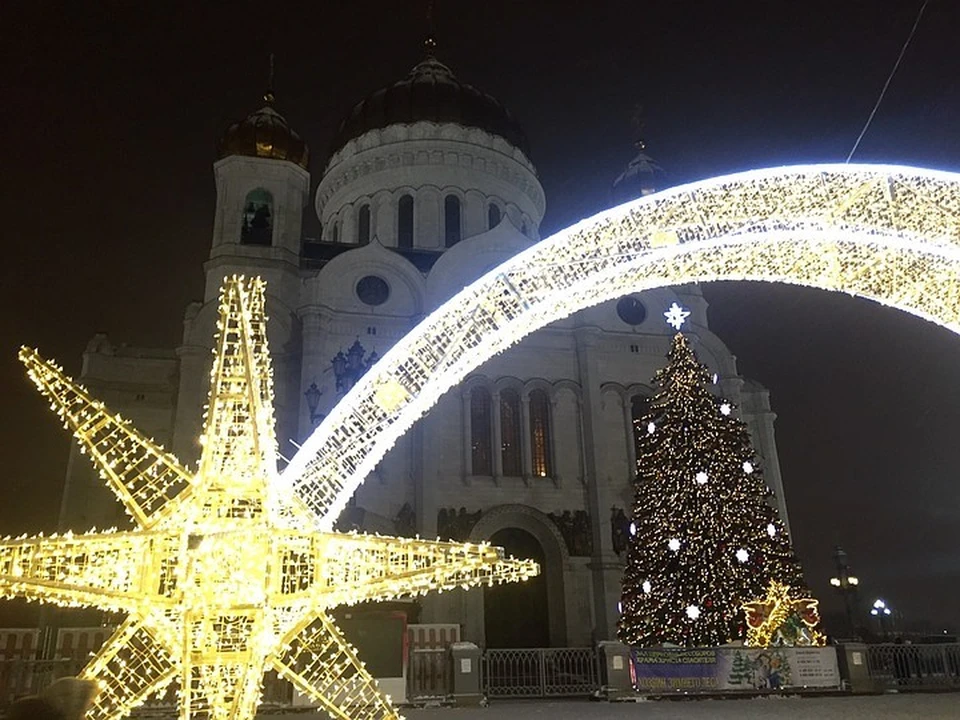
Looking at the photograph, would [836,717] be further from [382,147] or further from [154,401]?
[382,147]

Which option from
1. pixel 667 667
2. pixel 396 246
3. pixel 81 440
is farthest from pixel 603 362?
pixel 81 440

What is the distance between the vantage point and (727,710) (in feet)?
37.9

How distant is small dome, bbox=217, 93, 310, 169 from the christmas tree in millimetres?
14965

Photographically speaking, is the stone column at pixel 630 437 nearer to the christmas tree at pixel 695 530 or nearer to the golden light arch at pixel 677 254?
the christmas tree at pixel 695 530

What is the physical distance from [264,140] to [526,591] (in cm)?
1671

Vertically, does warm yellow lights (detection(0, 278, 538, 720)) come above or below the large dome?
below

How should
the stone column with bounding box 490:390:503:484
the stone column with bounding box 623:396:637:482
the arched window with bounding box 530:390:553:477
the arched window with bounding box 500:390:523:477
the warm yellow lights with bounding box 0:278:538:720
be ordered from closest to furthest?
the warm yellow lights with bounding box 0:278:538:720, the stone column with bounding box 490:390:503:484, the arched window with bounding box 500:390:523:477, the arched window with bounding box 530:390:553:477, the stone column with bounding box 623:396:637:482

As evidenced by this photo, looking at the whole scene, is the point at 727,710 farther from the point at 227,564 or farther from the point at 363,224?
the point at 363,224

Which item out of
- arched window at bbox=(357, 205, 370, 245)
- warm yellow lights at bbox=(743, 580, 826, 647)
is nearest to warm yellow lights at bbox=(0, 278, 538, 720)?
warm yellow lights at bbox=(743, 580, 826, 647)

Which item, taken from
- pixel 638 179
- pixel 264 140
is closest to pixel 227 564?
pixel 264 140

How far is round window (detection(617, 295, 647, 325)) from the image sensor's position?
87.1 feet

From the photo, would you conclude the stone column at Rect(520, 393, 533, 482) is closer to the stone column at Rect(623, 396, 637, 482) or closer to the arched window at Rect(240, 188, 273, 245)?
the stone column at Rect(623, 396, 637, 482)

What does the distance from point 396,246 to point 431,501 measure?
40.3 feet

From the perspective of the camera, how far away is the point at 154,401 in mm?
25578
